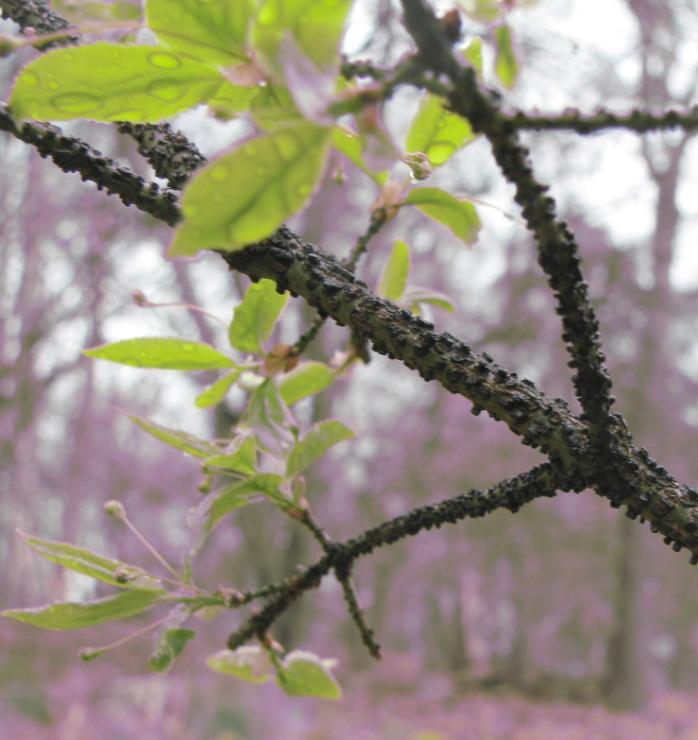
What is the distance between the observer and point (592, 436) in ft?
1.20

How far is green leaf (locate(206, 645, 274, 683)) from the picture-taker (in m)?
0.56

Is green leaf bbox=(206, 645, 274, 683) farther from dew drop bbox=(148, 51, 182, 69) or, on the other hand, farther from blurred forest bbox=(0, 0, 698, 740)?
blurred forest bbox=(0, 0, 698, 740)

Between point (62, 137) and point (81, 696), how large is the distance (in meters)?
8.99

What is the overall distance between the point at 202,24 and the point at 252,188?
105 millimetres

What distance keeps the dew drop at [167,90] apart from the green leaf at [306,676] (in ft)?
1.27

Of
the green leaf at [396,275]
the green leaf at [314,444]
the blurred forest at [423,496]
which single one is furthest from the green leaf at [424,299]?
the blurred forest at [423,496]

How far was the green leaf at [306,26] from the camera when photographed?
0.23 meters

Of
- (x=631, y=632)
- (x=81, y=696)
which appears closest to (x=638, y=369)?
(x=631, y=632)

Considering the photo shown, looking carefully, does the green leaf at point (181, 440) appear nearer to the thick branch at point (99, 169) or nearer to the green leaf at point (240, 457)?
the green leaf at point (240, 457)

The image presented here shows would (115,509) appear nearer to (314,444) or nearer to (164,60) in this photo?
(314,444)

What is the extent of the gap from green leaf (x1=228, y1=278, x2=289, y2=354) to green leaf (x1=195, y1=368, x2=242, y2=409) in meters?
0.02

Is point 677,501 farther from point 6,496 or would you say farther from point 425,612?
point 425,612

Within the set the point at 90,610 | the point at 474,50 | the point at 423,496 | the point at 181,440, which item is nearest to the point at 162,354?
the point at 181,440

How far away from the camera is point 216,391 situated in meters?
0.56
